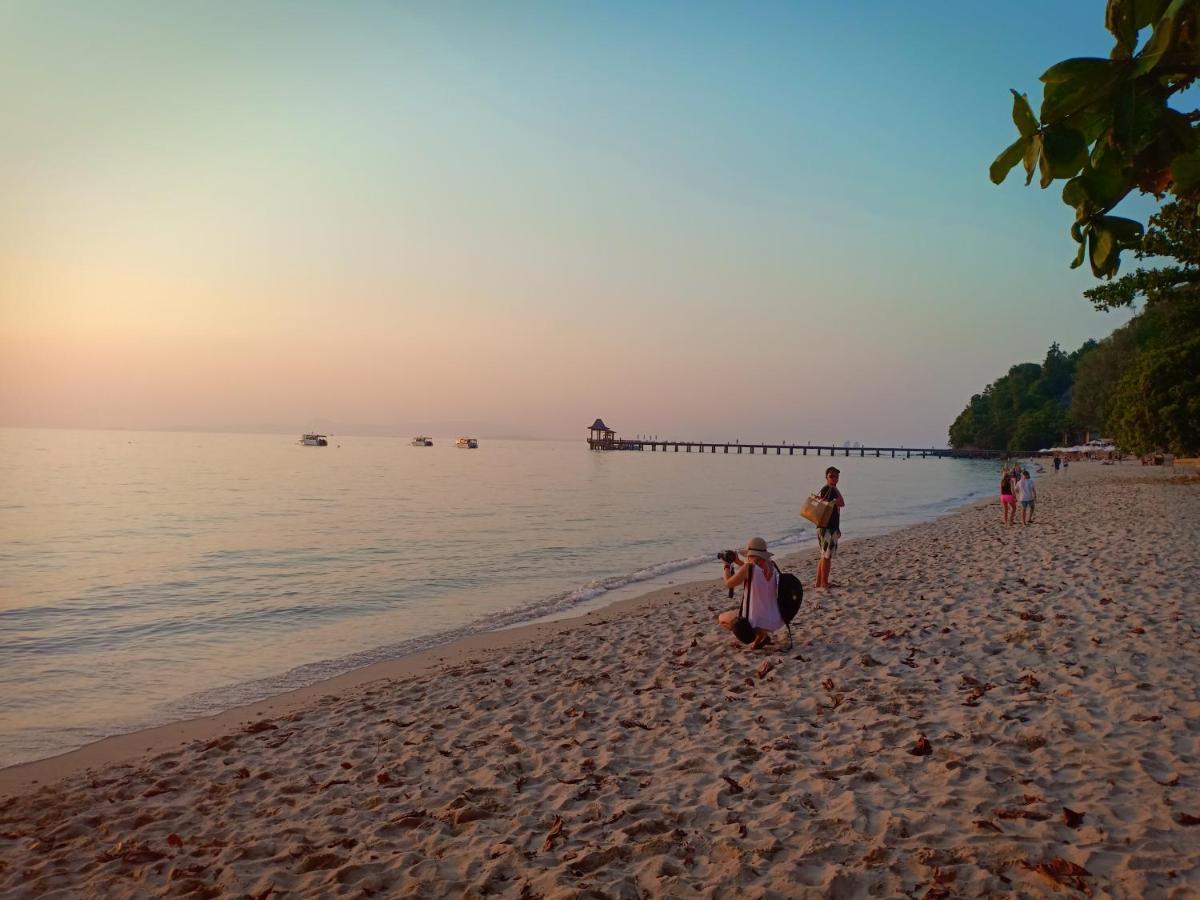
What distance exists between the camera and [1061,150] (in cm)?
172

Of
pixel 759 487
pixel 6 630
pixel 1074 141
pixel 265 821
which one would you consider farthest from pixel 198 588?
pixel 759 487

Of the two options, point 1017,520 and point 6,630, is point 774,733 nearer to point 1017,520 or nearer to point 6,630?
point 6,630

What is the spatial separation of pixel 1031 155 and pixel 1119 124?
0.18 meters

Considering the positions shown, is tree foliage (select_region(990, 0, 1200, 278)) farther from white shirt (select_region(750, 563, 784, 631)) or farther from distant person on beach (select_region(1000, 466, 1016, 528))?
distant person on beach (select_region(1000, 466, 1016, 528))

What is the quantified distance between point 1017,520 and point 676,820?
77.5 feet

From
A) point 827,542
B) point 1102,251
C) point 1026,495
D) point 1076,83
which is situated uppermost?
point 1076,83

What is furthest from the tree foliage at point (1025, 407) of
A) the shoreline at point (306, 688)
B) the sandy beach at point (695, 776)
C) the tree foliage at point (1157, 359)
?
the sandy beach at point (695, 776)

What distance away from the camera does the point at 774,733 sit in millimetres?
6082

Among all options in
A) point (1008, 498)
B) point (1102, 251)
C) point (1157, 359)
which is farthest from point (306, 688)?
point (1157, 359)

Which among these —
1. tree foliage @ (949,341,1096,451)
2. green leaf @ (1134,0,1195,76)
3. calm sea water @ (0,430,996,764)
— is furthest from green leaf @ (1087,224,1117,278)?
tree foliage @ (949,341,1096,451)

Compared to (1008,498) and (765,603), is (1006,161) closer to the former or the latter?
(765,603)

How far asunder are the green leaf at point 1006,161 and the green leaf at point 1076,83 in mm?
86

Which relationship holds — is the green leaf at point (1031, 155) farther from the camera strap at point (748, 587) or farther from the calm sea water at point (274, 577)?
the calm sea water at point (274, 577)

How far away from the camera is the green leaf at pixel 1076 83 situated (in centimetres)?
165
